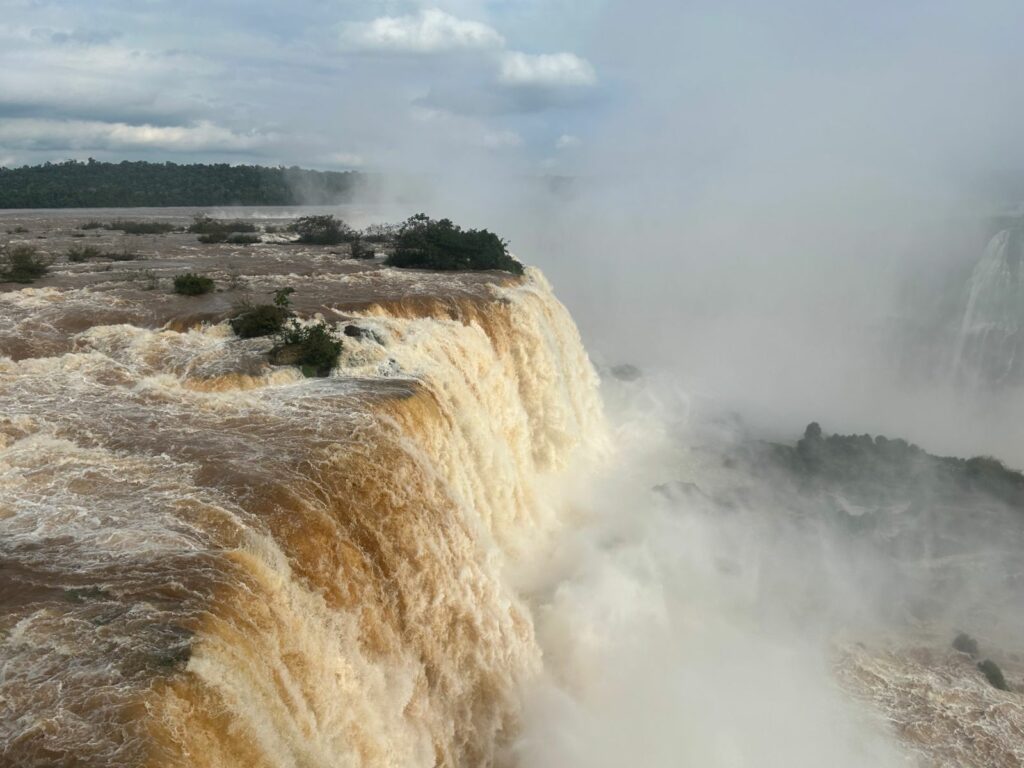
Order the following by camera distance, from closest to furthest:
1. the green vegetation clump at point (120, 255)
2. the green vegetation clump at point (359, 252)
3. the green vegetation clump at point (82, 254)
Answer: the green vegetation clump at point (82, 254), the green vegetation clump at point (120, 255), the green vegetation clump at point (359, 252)

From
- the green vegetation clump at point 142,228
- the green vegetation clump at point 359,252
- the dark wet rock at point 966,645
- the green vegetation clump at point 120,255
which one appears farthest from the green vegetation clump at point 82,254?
the dark wet rock at point 966,645

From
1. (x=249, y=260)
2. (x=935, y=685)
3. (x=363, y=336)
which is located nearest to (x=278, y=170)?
(x=249, y=260)

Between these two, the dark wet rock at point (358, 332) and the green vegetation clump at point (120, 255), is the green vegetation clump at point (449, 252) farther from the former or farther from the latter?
the dark wet rock at point (358, 332)

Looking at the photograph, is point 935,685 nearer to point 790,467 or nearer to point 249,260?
point 790,467

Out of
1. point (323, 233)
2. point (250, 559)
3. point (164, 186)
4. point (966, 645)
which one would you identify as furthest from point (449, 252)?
point (164, 186)

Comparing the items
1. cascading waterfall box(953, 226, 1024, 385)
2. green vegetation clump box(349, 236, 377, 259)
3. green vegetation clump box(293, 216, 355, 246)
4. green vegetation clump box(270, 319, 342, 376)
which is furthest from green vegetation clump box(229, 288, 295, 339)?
cascading waterfall box(953, 226, 1024, 385)

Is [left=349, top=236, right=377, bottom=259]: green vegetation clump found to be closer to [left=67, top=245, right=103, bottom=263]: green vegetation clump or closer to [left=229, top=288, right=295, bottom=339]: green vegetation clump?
[left=67, top=245, right=103, bottom=263]: green vegetation clump
